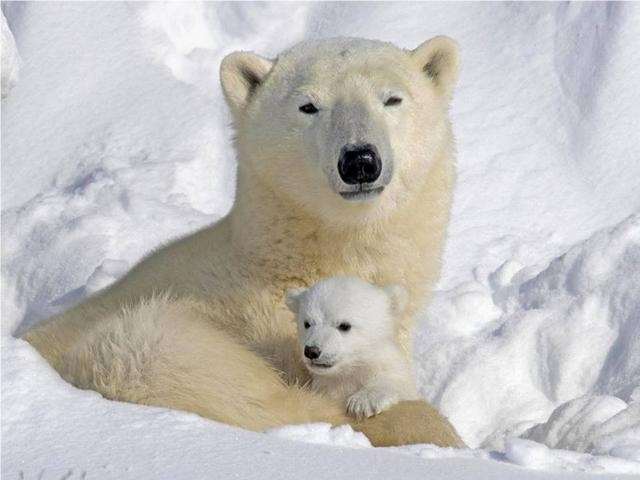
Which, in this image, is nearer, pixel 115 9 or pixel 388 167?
pixel 388 167

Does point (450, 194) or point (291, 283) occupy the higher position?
point (450, 194)

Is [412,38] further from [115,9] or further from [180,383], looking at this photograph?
[180,383]

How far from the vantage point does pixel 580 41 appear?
7246 millimetres

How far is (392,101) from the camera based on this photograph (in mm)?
4418

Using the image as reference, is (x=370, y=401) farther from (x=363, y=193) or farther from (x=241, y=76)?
(x=241, y=76)

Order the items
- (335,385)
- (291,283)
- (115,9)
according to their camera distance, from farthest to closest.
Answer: (115,9)
(291,283)
(335,385)

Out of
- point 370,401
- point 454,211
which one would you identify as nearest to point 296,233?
point 370,401

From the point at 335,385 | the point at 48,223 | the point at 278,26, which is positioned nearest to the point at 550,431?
the point at 335,385

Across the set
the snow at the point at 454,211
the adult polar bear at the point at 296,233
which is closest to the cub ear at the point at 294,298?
the adult polar bear at the point at 296,233

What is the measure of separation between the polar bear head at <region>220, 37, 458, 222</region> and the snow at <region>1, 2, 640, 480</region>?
0.97 m

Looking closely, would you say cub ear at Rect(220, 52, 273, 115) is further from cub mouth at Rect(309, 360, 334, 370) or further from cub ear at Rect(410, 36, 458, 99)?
cub mouth at Rect(309, 360, 334, 370)

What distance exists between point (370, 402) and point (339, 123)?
868 mm

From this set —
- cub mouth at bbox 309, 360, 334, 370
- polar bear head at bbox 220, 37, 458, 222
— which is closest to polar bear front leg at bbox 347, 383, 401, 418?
cub mouth at bbox 309, 360, 334, 370

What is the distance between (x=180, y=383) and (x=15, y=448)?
725 millimetres
